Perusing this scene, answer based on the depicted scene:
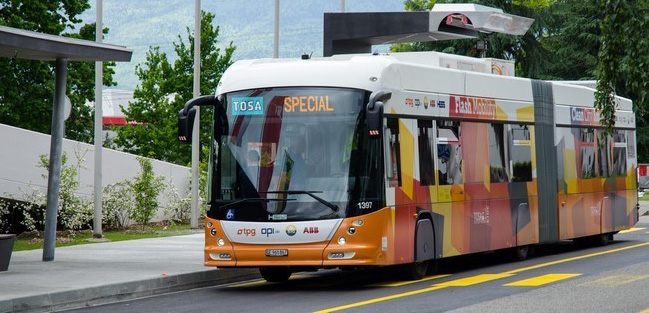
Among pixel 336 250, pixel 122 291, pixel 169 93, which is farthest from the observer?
pixel 169 93

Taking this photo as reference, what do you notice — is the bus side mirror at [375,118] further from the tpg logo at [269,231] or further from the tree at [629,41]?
the tree at [629,41]

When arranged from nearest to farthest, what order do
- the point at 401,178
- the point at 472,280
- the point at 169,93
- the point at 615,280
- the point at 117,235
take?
the point at 615,280 < the point at 401,178 < the point at 472,280 < the point at 117,235 < the point at 169,93

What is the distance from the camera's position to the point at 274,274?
1855 centimetres

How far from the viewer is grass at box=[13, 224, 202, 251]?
25980 mm

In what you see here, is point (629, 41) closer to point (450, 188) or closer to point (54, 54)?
point (450, 188)

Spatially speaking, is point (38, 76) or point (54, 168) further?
point (38, 76)

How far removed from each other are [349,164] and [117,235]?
1339 centimetres

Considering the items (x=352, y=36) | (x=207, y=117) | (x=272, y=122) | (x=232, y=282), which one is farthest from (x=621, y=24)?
(x=207, y=117)

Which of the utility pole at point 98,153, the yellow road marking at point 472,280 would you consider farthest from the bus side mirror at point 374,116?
the utility pole at point 98,153

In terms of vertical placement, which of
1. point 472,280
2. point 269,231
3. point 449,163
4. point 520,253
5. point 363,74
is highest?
point 363,74

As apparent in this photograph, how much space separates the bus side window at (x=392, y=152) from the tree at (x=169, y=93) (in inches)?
1673

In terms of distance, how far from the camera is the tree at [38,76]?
41.0 m

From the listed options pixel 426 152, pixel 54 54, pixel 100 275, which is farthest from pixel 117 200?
pixel 426 152

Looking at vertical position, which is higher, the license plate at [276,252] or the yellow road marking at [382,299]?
the license plate at [276,252]
